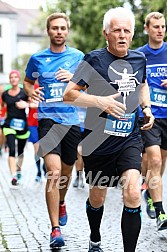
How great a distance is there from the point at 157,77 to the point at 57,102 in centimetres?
128

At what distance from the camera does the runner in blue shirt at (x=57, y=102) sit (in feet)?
18.7

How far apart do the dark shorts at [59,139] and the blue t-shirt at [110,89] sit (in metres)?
0.93

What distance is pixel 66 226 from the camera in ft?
20.7

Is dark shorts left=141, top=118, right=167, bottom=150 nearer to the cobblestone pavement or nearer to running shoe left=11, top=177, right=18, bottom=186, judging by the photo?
the cobblestone pavement

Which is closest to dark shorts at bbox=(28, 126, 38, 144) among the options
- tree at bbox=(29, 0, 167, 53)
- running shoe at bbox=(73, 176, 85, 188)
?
running shoe at bbox=(73, 176, 85, 188)

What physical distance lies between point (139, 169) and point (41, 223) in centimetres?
234

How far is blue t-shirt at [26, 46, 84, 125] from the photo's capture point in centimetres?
579

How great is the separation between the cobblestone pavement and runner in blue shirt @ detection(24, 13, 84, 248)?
0.38 m

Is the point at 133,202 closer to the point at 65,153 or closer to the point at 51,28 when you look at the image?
the point at 65,153

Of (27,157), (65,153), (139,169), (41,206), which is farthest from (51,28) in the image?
(27,157)

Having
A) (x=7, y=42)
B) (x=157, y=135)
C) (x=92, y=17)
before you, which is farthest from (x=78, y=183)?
(x=7, y=42)

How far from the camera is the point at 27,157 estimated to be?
15.9m

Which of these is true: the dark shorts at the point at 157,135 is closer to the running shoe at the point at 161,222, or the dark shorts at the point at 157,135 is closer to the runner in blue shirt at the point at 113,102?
the running shoe at the point at 161,222

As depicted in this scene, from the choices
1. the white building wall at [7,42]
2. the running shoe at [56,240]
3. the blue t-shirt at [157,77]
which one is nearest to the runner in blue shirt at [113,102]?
the running shoe at [56,240]
